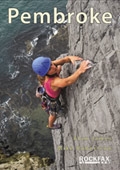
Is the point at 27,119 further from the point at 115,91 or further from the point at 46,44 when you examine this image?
the point at 115,91

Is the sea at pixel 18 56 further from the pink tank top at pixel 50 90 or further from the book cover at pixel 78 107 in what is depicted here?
the pink tank top at pixel 50 90

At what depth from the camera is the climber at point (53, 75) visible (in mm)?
11133

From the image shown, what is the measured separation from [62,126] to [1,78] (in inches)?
534

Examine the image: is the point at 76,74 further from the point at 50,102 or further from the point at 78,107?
the point at 50,102

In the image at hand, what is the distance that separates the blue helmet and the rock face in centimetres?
138

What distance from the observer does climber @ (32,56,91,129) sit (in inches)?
438

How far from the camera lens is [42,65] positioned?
11188mm

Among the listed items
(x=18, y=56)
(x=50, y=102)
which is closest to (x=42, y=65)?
(x=50, y=102)

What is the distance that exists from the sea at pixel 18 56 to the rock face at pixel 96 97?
1150 centimetres

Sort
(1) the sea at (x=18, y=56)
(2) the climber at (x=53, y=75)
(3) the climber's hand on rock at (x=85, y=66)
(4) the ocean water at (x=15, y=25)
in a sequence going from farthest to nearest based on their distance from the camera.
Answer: (4) the ocean water at (x=15, y=25) → (1) the sea at (x=18, y=56) → (2) the climber at (x=53, y=75) → (3) the climber's hand on rock at (x=85, y=66)

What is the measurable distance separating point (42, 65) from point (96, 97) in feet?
7.72

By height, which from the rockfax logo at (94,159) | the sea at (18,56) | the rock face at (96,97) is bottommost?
the rockfax logo at (94,159)

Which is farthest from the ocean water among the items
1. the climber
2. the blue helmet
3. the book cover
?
the blue helmet

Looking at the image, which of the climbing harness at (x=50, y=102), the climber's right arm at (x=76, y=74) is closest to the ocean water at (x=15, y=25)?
the climbing harness at (x=50, y=102)
